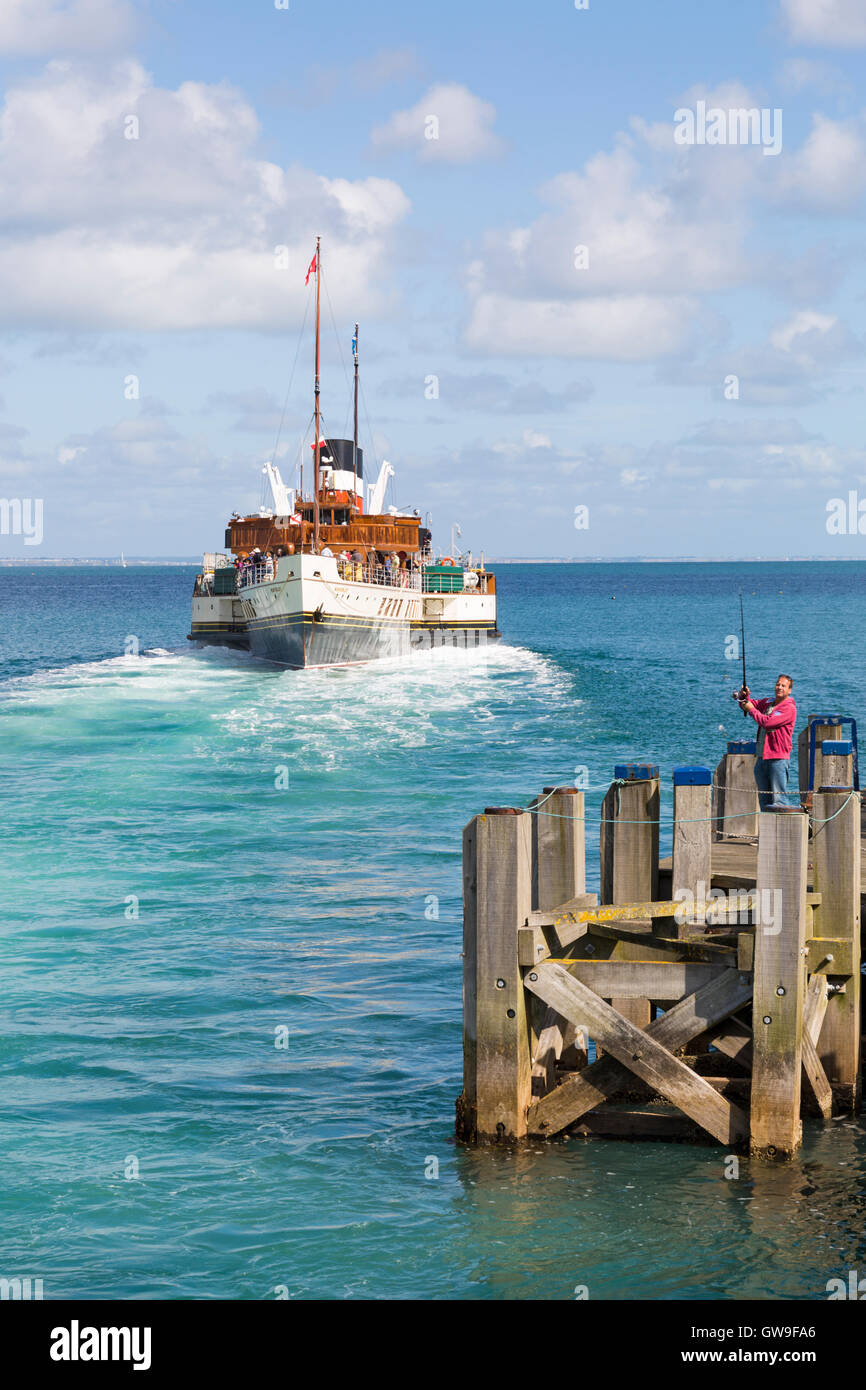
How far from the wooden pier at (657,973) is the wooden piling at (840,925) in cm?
1

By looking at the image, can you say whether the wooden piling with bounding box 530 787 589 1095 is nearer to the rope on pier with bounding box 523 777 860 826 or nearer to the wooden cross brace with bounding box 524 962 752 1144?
the rope on pier with bounding box 523 777 860 826

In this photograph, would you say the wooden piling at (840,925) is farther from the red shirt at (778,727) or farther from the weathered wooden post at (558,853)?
the red shirt at (778,727)

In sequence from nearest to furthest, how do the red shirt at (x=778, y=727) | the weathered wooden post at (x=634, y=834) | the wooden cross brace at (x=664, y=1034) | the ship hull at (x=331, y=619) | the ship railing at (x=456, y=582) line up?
the wooden cross brace at (x=664, y=1034)
the weathered wooden post at (x=634, y=834)
the red shirt at (x=778, y=727)
the ship hull at (x=331, y=619)
the ship railing at (x=456, y=582)

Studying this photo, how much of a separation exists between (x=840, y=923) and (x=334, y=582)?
4812 cm

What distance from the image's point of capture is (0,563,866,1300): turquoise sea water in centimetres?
944

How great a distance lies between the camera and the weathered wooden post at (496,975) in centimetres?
995

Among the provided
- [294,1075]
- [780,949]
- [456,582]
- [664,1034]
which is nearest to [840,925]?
[780,949]

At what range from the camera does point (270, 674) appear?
190 feet

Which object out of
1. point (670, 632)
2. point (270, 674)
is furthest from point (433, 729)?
point (670, 632)

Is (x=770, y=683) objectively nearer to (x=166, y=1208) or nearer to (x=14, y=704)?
(x=14, y=704)

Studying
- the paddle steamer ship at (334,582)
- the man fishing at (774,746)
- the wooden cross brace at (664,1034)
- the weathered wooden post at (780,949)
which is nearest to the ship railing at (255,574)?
the paddle steamer ship at (334,582)

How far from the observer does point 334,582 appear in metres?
58.5

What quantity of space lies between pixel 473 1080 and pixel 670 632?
96215 millimetres

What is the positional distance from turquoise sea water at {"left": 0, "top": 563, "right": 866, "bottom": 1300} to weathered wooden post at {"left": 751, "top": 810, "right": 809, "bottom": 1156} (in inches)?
33.8
